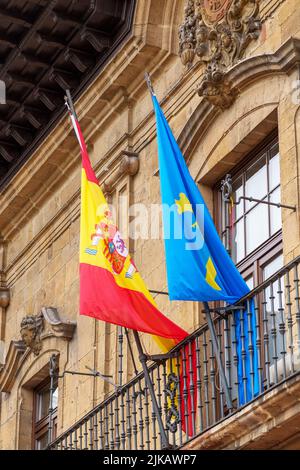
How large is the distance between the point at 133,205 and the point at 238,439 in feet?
15.3

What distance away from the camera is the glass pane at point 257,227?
12878 millimetres

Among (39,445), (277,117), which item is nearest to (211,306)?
(277,117)

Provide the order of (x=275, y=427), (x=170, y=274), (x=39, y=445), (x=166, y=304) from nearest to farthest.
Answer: (x=275, y=427) < (x=170, y=274) < (x=166, y=304) < (x=39, y=445)

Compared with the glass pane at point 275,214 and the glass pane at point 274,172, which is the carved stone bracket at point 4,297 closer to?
the glass pane at point 274,172

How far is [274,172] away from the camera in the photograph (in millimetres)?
12938


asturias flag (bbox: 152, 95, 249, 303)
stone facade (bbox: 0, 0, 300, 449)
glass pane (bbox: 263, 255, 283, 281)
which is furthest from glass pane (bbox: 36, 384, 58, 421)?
asturias flag (bbox: 152, 95, 249, 303)

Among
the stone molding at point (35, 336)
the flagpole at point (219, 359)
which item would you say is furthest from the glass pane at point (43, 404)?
the flagpole at point (219, 359)

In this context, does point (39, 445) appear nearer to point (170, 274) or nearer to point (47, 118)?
point (47, 118)

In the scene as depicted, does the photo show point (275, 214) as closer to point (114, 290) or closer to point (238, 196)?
point (238, 196)

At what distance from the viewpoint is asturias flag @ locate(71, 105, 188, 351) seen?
12648mm

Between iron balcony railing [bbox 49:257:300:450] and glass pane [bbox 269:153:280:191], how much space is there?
1.04 metres

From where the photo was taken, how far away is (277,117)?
42.2 ft

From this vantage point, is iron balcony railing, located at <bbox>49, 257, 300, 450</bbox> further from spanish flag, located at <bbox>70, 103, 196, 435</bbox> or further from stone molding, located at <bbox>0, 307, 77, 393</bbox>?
stone molding, located at <bbox>0, 307, 77, 393</bbox>

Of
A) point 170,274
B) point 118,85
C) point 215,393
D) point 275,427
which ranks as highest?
point 118,85
